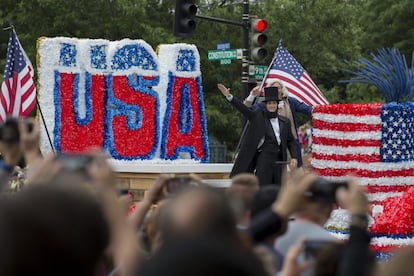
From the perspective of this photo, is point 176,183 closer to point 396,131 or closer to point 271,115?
point 396,131

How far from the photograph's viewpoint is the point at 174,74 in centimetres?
1506

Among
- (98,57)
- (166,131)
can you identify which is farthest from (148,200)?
(166,131)

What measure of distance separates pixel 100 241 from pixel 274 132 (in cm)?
1015

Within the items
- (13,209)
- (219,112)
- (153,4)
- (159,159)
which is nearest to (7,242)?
(13,209)

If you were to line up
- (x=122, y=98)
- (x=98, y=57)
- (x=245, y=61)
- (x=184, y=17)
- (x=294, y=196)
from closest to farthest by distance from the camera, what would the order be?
1. (x=294, y=196)
2. (x=98, y=57)
3. (x=122, y=98)
4. (x=184, y=17)
5. (x=245, y=61)

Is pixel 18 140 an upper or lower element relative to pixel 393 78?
upper

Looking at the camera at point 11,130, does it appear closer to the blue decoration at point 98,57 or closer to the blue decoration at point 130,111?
the blue decoration at point 130,111

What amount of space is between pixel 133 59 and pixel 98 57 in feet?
1.68

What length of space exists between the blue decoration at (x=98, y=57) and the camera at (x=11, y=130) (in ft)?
32.1

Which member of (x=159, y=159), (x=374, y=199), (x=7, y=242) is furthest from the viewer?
(x=159, y=159)

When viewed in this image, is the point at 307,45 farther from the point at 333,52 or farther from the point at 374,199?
the point at 374,199

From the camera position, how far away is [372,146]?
Result: 10.7 meters

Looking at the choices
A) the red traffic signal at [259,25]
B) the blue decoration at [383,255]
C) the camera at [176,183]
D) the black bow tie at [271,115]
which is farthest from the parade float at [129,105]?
the camera at [176,183]

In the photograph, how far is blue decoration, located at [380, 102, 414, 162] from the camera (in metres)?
10.6
